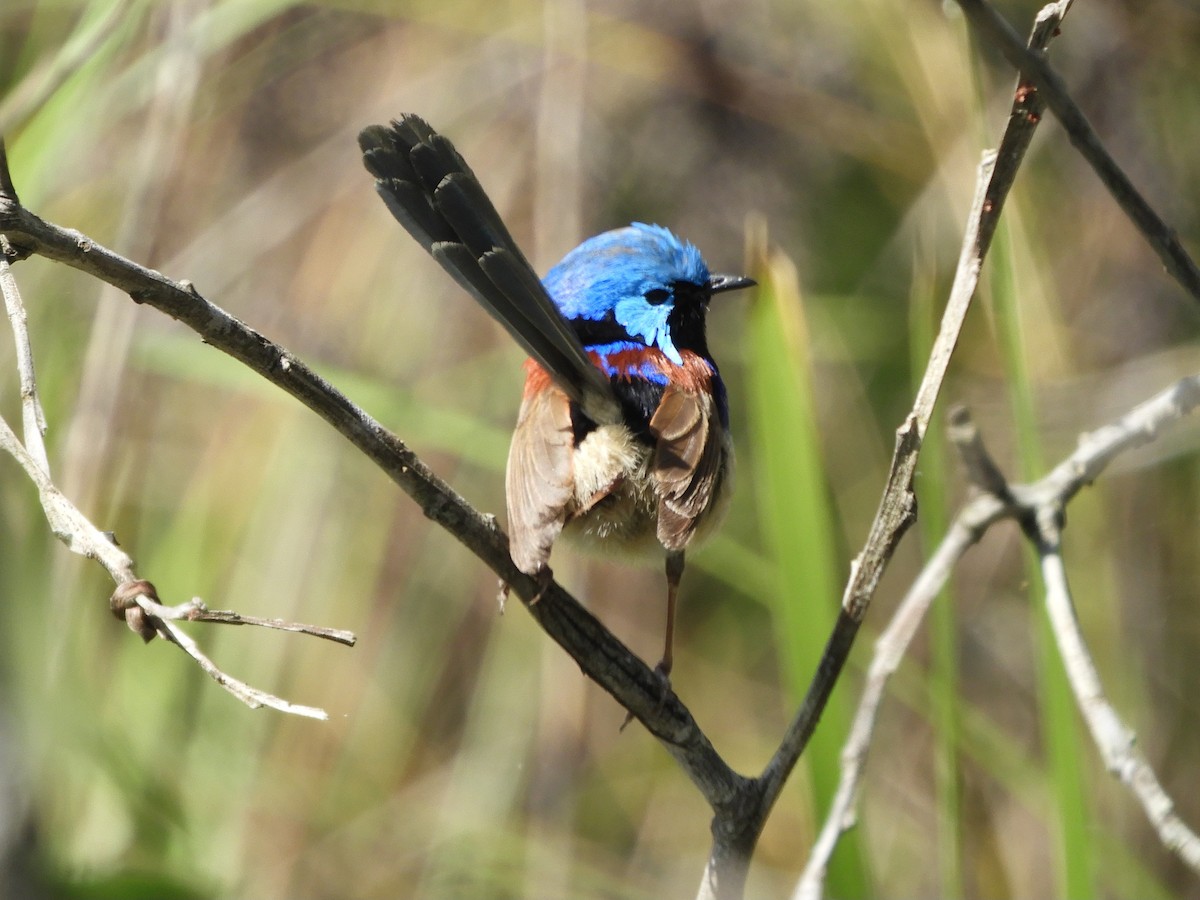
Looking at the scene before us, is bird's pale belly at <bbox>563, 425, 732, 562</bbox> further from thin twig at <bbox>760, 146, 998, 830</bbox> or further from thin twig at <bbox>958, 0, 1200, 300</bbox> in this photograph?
thin twig at <bbox>958, 0, 1200, 300</bbox>

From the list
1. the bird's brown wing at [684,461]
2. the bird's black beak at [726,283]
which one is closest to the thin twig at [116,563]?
the bird's brown wing at [684,461]

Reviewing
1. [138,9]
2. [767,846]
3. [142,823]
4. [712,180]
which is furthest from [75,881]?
[712,180]

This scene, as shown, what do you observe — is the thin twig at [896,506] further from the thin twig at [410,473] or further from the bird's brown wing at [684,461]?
the bird's brown wing at [684,461]

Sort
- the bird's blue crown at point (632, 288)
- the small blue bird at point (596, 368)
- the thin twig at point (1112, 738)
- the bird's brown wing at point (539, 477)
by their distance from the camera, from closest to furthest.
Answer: the thin twig at point (1112, 738) → the small blue bird at point (596, 368) → the bird's brown wing at point (539, 477) → the bird's blue crown at point (632, 288)

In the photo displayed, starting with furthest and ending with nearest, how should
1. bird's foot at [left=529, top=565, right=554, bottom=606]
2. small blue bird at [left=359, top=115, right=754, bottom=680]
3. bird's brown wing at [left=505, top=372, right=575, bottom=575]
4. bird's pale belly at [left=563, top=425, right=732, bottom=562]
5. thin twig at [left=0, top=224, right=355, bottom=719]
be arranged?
bird's pale belly at [left=563, top=425, right=732, bottom=562] < bird's brown wing at [left=505, top=372, right=575, bottom=575] < small blue bird at [left=359, top=115, right=754, bottom=680] < bird's foot at [left=529, top=565, right=554, bottom=606] < thin twig at [left=0, top=224, right=355, bottom=719]

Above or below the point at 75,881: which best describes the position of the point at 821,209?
above

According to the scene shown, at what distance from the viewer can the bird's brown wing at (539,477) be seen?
7.96 ft

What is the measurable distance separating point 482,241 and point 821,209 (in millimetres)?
4112

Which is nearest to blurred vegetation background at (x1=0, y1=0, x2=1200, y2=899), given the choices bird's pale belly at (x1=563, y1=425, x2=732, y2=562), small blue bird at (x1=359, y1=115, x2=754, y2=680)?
small blue bird at (x1=359, y1=115, x2=754, y2=680)

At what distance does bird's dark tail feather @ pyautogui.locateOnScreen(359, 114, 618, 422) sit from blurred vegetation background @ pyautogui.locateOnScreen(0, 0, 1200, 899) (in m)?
1.36

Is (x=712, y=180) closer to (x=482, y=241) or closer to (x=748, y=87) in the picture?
(x=748, y=87)

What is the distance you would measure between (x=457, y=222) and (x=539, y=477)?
0.65 m

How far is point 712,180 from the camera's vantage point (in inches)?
241

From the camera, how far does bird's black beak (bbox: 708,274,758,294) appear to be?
351 cm
